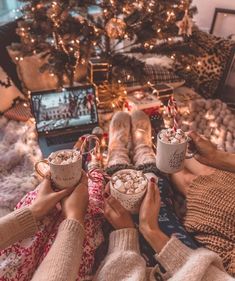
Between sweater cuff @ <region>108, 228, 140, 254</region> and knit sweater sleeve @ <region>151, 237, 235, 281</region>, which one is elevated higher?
knit sweater sleeve @ <region>151, 237, 235, 281</region>

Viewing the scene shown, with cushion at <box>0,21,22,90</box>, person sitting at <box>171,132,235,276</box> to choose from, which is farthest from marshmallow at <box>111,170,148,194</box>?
cushion at <box>0,21,22,90</box>

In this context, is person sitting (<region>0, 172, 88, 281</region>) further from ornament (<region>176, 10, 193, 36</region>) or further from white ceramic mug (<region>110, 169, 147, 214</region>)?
ornament (<region>176, 10, 193, 36</region>)

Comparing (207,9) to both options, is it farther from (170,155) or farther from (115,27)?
(170,155)

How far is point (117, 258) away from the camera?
0.75 meters

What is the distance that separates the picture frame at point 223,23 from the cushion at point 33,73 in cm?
110

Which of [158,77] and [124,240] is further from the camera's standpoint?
[158,77]

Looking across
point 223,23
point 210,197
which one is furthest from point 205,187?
point 223,23

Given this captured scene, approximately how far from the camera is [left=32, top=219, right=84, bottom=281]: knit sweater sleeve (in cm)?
65

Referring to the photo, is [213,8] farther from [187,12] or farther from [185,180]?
[185,180]

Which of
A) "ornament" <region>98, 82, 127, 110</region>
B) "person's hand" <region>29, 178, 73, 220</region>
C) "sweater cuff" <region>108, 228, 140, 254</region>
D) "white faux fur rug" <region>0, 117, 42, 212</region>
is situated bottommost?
"white faux fur rug" <region>0, 117, 42, 212</region>

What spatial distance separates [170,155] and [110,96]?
3.49ft

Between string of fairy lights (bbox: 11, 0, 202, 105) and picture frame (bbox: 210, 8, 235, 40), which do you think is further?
picture frame (bbox: 210, 8, 235, 40)

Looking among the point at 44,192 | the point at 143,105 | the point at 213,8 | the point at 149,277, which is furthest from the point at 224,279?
the point at 213,8

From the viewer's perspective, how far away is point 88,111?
158cm
